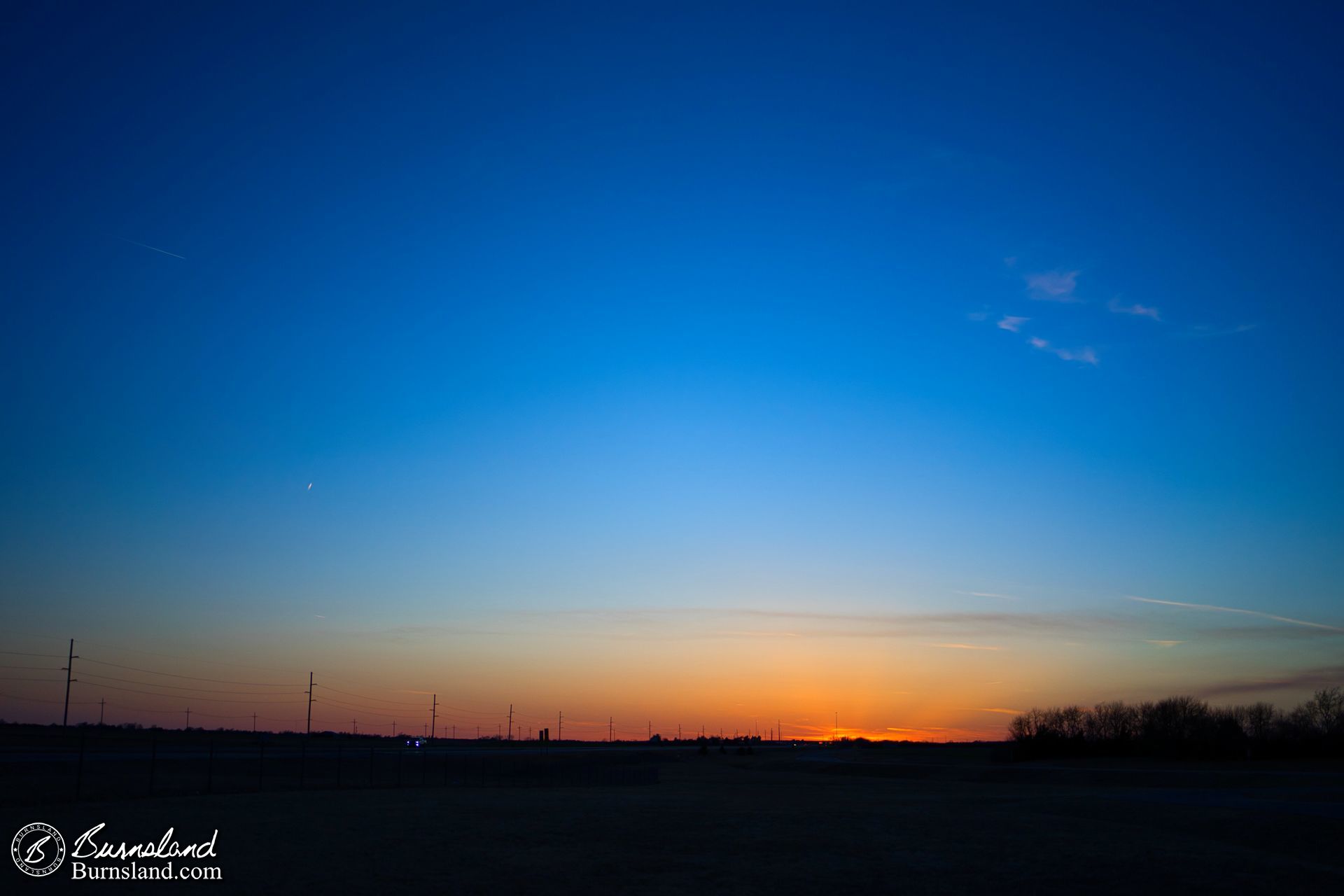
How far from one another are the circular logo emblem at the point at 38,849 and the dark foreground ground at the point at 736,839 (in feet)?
1.41

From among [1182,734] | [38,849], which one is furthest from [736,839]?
[1182,734]

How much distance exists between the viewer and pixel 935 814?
35656 millimetres

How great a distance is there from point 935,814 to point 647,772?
147ft

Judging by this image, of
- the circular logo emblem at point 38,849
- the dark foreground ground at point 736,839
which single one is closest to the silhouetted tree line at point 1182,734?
the dark foreground ground at point 736,839

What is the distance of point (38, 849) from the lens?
22453mm

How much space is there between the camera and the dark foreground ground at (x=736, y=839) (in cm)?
2189

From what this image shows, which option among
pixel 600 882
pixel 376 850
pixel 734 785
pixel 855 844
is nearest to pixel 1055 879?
pixel 855 844

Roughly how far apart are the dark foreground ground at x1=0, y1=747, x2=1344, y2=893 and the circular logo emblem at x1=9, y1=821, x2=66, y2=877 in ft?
1.41

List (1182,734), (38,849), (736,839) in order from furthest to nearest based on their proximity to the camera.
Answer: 1. (1182,734)
2. (736,839)
3. (38,849)

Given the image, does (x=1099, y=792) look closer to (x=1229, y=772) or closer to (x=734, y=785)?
(x=1229, y=772)

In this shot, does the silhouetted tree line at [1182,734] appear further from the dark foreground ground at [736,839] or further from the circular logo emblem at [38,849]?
the circular logo emblem at [38,849]

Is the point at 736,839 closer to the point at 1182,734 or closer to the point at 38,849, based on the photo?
the point at 38,849

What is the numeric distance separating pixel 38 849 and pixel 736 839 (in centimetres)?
1880

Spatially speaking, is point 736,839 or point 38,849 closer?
point 38,849
